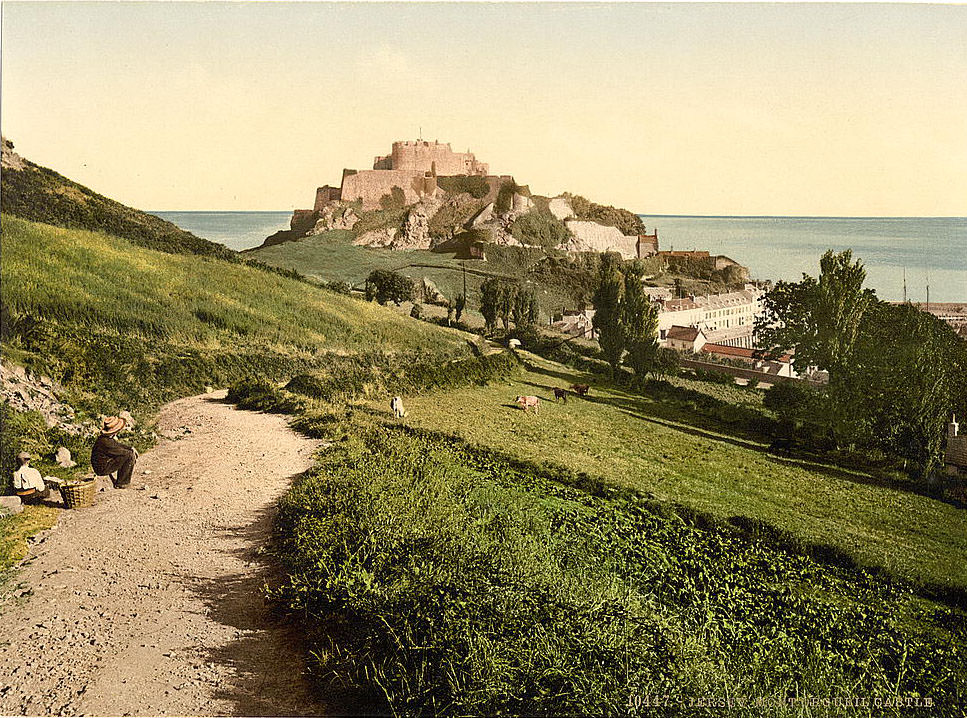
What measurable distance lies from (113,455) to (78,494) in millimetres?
318

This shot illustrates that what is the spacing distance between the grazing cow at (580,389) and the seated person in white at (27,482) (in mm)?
3681

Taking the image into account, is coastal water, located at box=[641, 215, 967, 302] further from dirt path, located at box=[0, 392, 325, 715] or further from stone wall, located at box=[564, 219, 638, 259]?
dirt path, located at box=[0, 392, 325, 715]

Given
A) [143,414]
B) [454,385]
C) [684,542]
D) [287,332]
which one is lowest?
[684,542]

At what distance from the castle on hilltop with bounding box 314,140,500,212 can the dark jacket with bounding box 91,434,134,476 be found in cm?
215

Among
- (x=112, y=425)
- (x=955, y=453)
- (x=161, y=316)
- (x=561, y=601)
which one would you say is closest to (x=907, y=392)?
(x=955, y=453)

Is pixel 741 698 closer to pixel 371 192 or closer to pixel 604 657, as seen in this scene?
pixel 604 657

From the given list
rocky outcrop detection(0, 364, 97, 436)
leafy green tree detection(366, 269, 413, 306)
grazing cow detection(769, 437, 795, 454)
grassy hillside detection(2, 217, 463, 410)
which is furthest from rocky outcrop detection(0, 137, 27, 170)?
grazing cow detection(769, 437, 795, 454)

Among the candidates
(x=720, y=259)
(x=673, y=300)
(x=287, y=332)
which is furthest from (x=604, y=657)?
(x=287, y=332)

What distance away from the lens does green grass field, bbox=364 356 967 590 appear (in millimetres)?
3322

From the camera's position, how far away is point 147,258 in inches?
168

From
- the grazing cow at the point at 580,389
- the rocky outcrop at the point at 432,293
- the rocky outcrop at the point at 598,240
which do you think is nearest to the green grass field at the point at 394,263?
the rocky outcrop at the point at 432,293

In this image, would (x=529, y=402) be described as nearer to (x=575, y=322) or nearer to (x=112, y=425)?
(x=575, y=322)

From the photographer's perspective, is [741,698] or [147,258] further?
[147,258]

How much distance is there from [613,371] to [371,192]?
212cm
